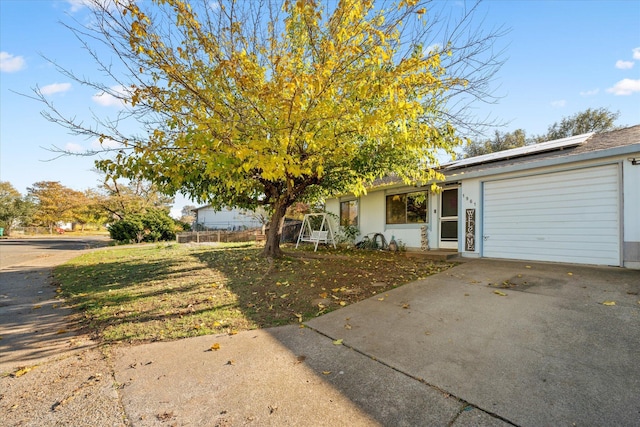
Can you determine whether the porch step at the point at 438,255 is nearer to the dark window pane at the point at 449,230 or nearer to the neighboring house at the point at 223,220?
the dark window pane at the point at 449,230

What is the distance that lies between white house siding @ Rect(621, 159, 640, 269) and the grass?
330cm

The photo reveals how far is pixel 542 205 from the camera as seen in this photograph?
7254mm

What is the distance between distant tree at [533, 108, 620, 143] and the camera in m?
21.3

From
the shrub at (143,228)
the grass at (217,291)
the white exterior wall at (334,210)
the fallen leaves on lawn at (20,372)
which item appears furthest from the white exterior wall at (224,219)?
the fallen leaves on lawn at (20,372)

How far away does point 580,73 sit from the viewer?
7.66m

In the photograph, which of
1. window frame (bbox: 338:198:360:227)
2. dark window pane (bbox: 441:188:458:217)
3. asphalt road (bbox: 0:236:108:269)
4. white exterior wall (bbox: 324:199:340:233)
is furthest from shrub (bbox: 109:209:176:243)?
dark window pane (bbox: 441:188:458:217)

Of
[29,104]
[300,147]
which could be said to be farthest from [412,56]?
[29,104]

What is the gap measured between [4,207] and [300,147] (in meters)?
44.7

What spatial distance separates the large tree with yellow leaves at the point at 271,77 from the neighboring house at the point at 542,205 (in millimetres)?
3000

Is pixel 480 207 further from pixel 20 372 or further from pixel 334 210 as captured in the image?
pixel 20 372

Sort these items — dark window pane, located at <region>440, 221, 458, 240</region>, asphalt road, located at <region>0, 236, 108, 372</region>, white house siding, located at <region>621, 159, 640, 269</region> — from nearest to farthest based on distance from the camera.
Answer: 1. asphalt road, located at <region>0, 236, 108, 372</region>
2. white house siding, located at <region>621, 159, 640, 269</region>
3. dark window pane, located at <region>440, 221, 458, 240</region>

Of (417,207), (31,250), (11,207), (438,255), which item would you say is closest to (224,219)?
(31,250)

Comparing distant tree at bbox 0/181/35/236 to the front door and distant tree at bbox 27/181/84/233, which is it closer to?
distant tree at bbox 27/181/84/233

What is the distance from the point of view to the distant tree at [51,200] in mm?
37812
